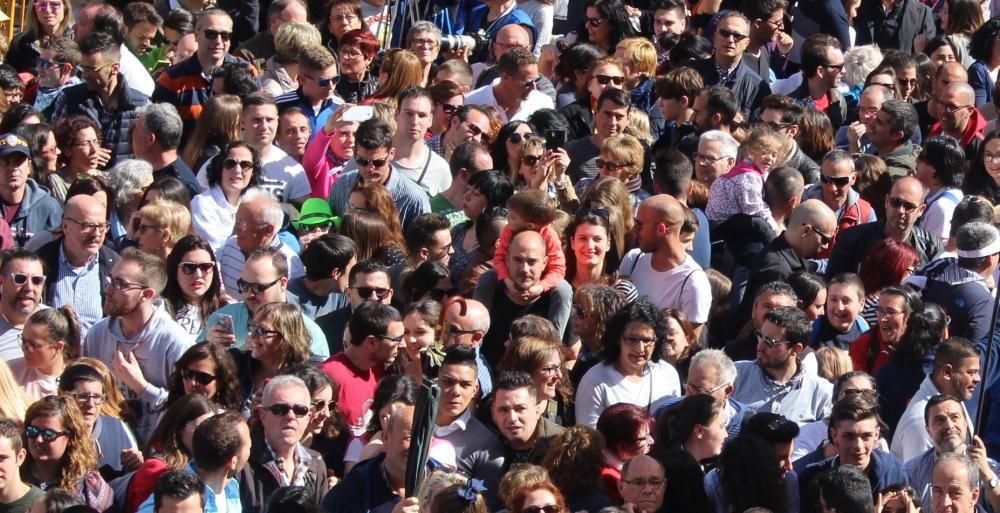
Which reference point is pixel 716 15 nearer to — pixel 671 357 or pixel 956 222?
pixel 956 222

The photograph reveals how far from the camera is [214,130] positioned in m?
13.0

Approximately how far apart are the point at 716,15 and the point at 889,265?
15.5ft

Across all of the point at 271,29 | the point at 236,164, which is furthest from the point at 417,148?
the point at 271,29

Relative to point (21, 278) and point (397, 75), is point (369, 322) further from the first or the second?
point (397, 75)

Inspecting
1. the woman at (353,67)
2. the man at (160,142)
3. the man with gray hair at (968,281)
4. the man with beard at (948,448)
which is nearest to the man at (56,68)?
the man at (160,142)

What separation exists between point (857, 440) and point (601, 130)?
4.14 meters

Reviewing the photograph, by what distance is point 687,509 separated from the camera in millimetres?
9266

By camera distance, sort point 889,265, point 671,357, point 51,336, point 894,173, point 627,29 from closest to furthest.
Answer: point 51,336
point 671,357
point 889,265
point 894,173
point 627,29

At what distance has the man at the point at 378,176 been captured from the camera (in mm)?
12234

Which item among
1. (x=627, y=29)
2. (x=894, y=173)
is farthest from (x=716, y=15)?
(x=894, y=173)

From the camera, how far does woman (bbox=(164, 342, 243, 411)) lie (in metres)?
10.0

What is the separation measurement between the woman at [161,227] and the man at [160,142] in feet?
3.48

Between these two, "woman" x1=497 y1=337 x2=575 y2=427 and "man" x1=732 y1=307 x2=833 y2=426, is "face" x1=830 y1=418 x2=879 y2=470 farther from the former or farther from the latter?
"woman" x1=497 y1=337 x2=575 y2=427

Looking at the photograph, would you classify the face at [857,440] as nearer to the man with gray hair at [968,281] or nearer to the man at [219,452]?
the man with gray hair at [968,281]
